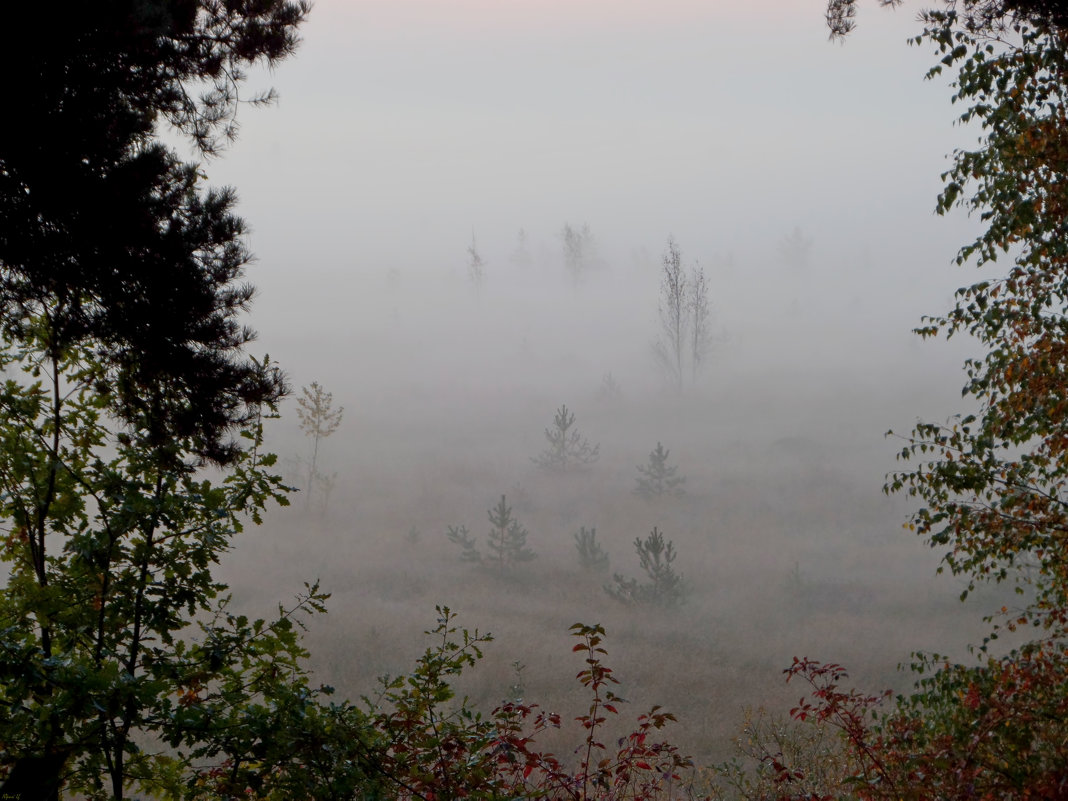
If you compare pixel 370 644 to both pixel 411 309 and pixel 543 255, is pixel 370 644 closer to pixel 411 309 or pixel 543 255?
pixel 411 309

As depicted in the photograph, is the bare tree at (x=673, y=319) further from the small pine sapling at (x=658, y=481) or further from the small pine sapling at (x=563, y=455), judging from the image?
the small pine sapling at (x=658, y=481)

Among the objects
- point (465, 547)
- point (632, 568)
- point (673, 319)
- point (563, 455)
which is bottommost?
point (632, 568)

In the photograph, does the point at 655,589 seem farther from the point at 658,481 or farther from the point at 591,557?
the point at 658,481

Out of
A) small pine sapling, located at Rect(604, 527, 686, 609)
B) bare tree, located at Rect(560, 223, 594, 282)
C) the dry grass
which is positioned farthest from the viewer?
bare tree, located at Rect(560, 223, 594, 282)

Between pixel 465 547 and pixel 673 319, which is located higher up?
pixel 673 319

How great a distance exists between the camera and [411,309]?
83688 mm

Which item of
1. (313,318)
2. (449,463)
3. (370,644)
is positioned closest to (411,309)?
(313,318)

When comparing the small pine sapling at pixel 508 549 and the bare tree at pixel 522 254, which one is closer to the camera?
the small pine sapling at pixel 508 549

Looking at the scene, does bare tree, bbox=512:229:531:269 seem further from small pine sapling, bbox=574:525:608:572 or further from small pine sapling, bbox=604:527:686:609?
small pine sapling, bbox=604:527:686:609

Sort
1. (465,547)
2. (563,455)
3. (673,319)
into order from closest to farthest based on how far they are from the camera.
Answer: (465,547) → (563,455) → (673,319)

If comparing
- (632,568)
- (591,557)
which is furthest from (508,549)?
(632,568)

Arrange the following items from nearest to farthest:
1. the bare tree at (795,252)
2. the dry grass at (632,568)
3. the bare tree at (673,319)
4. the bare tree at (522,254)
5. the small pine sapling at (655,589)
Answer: the dry grass at (632,568) < the small pine sapling at (655,589) < the bare tree at (673,319) < the bare tree at (522,254) < the bare tree at (795,252)

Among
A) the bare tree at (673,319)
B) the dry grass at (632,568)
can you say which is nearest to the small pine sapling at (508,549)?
the dry grass at (632,568)

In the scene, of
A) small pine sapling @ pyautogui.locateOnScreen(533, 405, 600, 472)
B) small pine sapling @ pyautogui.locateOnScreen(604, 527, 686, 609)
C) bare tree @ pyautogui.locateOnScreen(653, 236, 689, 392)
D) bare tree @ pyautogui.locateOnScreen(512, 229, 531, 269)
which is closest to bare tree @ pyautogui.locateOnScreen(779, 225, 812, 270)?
bare tree @ pyautogui.locateOnScreen(512, 229, 531, 269)
